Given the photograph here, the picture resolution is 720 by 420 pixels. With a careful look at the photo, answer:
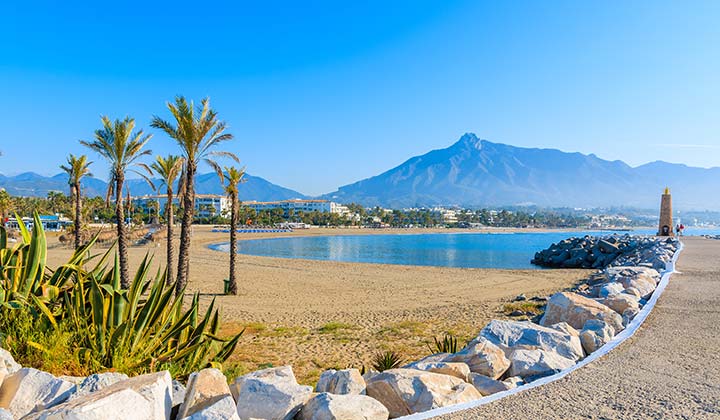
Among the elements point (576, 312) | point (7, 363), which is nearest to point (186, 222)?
point (7, 363)

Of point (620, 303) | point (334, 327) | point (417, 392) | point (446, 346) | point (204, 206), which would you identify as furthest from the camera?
point (204, 206)

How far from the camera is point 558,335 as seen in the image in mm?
5484

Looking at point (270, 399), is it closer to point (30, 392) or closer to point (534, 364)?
point (30, 392)

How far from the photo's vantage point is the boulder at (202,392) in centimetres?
302

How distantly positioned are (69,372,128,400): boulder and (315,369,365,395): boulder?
160cm

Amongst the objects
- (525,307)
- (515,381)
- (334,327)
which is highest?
(515,381)

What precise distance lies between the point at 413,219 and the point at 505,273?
413 feet

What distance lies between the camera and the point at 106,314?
172 inches

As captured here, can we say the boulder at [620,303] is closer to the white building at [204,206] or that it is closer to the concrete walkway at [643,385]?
the concrete walkway at [643,385]

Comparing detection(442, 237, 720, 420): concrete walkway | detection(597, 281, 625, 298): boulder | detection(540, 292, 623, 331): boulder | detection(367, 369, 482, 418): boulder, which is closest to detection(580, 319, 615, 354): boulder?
detection(442, 237, 720, 420): concrete walkway

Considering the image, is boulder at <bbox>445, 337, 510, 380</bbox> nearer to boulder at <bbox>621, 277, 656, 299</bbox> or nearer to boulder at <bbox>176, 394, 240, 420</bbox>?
boulder at <bbox>176, 394, 240, 420</bbox>

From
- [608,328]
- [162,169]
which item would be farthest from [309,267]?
[608,328]

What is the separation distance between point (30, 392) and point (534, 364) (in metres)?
4.23

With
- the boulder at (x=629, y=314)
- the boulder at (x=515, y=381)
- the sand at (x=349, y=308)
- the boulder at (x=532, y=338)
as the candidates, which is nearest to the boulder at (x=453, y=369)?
the boulder at (x=515, y=381)
